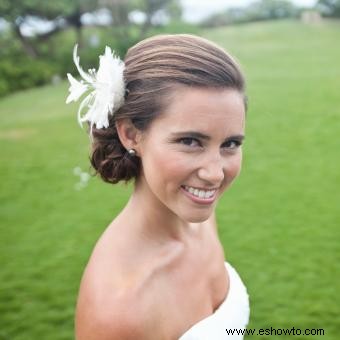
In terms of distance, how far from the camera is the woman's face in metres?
1.47

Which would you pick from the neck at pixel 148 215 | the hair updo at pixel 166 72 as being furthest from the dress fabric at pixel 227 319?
the hair updo at pixel 166 72

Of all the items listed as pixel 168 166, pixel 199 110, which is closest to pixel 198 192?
pixel 168 166

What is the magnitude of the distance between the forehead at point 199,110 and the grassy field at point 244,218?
244 centimetres

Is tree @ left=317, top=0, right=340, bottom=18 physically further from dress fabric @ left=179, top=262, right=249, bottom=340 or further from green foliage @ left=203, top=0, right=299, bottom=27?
dress fabric @ left=179, top=262, right=249, bottom=340

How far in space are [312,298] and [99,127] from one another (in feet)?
9.33

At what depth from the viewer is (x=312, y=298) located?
150 inches

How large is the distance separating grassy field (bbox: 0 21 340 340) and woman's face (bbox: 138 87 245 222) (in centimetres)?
229

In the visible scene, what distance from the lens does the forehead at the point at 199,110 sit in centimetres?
146

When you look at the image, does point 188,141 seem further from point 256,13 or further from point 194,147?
point 256,13

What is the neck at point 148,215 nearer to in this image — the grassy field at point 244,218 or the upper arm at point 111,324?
the upper arm at point 111,324

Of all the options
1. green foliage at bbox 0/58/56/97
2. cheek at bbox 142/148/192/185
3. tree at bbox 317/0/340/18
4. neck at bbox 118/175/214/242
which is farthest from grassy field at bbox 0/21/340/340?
tree at bbox 317/0/340/18

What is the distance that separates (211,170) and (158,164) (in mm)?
175

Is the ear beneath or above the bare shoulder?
above

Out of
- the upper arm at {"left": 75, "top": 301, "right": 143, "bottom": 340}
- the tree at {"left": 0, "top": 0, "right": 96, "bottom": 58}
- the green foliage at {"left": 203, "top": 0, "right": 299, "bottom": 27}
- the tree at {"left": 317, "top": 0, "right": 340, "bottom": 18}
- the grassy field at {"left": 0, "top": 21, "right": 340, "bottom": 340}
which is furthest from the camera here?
the green foliage at {"left": 203, "top": 0, "right": 299, "bottom": 27}
